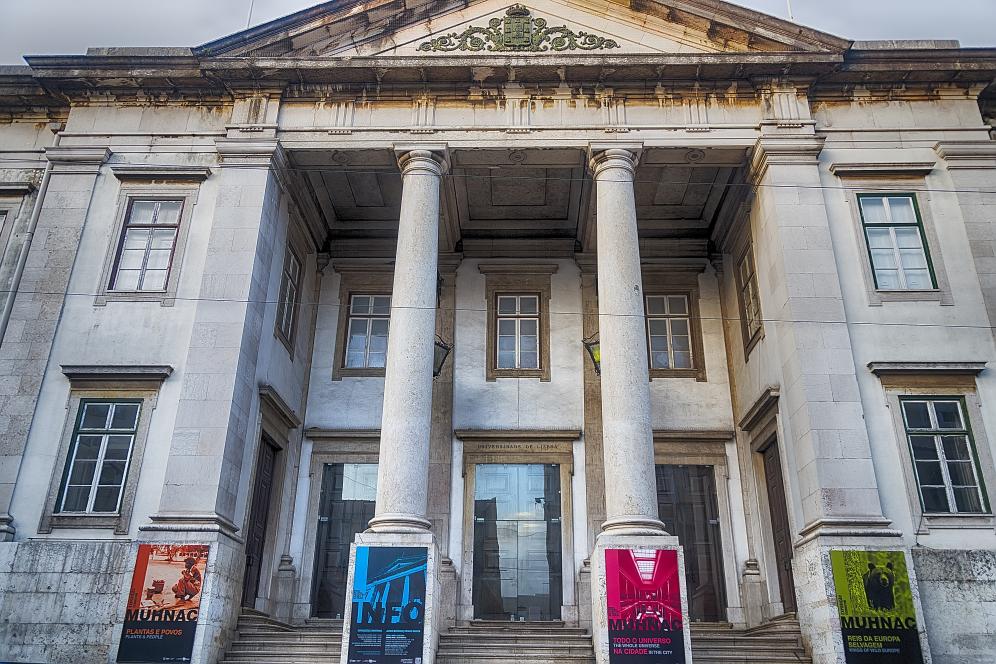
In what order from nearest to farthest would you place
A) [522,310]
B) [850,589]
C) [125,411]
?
[850,589]
[125,411]
[522,310]

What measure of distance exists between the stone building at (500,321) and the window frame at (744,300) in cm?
11

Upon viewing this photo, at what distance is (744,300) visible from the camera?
16203 millimetres

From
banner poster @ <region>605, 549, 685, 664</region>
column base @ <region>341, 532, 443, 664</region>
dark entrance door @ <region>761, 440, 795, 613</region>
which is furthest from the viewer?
dark entrance door @ <region>761, 440, 795, 613</region>

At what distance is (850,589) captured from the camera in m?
11.0

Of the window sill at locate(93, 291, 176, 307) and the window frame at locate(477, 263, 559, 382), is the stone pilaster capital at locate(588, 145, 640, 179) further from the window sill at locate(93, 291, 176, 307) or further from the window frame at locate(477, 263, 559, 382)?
the window sill at locate(93, 291, 176, 307)

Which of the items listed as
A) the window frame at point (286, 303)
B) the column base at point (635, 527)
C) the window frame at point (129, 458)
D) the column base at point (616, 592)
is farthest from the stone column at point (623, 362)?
the window frame at point (129, 458)

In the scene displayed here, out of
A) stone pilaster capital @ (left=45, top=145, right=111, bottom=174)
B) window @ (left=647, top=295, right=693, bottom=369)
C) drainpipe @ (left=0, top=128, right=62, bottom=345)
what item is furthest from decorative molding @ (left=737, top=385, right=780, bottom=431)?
drainpipe @ (left=0, top=128, right=62, bottom=345)

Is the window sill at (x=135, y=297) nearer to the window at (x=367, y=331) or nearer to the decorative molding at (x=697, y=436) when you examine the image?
the window at (x=367, y=331)

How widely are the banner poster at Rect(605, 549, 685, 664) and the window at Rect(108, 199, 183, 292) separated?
885 cm

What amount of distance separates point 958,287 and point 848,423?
3.40 m

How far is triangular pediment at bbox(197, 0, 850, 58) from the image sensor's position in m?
14.6

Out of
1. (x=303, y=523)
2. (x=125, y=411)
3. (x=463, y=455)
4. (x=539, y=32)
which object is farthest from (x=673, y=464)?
(x=125, y=411)

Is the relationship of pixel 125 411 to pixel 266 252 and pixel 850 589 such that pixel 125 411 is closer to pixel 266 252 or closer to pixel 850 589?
pixel 266 252

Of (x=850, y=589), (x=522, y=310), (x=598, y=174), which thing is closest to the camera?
(x=850, y=589)
